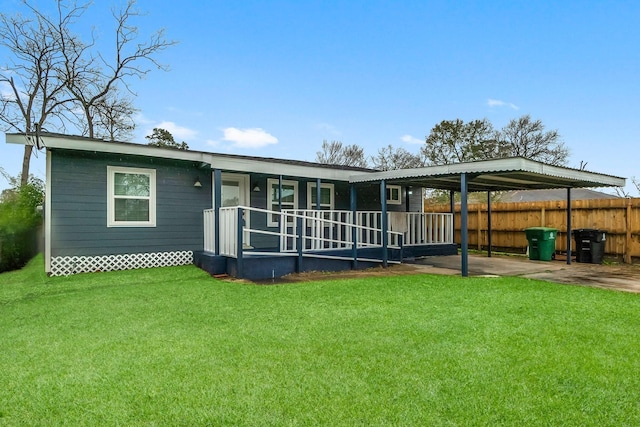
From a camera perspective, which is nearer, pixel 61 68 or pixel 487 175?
pixel 487 175

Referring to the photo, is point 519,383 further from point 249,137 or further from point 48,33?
point 249,137

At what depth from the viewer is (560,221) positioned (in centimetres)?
1085

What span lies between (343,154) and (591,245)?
69.2ft

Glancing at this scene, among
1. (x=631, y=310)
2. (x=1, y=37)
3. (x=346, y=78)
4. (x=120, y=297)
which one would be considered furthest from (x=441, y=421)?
(x=1, y=37)

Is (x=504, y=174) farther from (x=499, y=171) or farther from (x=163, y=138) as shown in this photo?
(x=163, y=138)

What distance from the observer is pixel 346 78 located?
17.6 meters

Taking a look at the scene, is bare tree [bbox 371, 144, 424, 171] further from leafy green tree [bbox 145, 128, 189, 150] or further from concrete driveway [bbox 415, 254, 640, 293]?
concrete driveway [bbox 415, 254, 640, 293]

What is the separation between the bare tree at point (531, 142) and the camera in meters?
25.7

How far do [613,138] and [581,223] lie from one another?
14.4 meters

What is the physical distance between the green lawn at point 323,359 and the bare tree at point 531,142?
77.8ft

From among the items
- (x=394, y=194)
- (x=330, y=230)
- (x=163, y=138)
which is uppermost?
(x=163, y=138)

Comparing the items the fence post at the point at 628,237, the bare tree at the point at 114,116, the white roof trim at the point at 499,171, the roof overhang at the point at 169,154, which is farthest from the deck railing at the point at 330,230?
the bare tree at the point at 114,116

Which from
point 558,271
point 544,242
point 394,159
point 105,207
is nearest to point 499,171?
point 558,271

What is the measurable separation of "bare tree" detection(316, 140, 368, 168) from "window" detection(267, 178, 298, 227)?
19.2m
